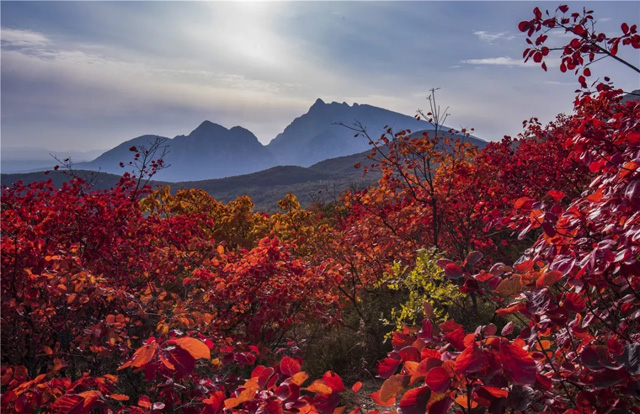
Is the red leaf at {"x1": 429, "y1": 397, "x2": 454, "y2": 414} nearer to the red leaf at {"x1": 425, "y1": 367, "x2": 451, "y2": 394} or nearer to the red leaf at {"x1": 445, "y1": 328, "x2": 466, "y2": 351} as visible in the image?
the red leaf at {"x1": 425, "y1": 367, "x2": 451, "y2": 394}

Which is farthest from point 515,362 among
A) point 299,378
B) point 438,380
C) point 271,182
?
point 271,182

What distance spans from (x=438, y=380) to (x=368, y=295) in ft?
28.5

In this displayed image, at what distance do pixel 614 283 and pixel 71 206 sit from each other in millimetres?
6886

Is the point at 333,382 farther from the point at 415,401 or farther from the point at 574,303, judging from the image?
the point at 574,303

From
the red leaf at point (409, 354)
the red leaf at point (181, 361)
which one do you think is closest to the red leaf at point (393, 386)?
the red leaf at point (409, 354)

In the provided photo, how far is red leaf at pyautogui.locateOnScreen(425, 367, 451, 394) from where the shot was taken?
1354 millimetres

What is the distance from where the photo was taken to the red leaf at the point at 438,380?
1.35 metres

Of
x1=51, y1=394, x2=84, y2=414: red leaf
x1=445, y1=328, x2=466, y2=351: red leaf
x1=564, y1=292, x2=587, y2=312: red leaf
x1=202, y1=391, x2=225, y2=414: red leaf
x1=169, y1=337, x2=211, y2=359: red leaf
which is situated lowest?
x1=202, y1=391, x2=225, y2=414: red leaf

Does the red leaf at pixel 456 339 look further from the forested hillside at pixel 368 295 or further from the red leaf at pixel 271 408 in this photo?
the red leaf at pixel 271 408

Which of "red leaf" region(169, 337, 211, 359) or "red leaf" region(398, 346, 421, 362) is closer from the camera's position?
"red leaf" region(169, 337, 211, 359)

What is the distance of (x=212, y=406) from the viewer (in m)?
2.03

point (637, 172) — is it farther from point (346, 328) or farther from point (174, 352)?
point (346, 328)

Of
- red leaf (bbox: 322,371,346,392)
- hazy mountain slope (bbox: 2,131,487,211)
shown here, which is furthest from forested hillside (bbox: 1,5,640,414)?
hazy mountain slope (bbox: 2,131,487,211)

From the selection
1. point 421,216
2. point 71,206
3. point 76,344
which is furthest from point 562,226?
point 71,206
